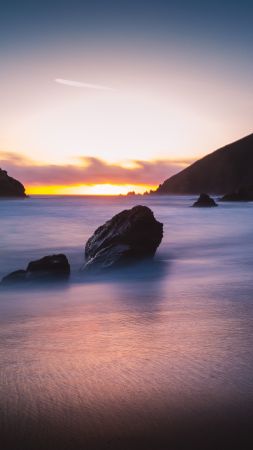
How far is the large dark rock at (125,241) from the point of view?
31.6 ft

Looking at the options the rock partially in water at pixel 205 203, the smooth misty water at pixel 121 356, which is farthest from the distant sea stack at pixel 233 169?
the smooth misty water at pixel 121 356

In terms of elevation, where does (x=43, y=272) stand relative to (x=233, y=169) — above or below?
below

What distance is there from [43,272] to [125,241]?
2.74 m

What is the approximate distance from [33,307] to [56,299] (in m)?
0.62

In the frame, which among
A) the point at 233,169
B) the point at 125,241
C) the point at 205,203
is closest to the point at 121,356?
the point at 125,241

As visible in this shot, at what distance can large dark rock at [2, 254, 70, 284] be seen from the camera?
7.96 m

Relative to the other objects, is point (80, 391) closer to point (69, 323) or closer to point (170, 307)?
point (69, 323)

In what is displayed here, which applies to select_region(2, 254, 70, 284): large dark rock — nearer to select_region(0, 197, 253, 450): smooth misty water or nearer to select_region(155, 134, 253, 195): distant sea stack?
select_region(0, 197, 253, 450): smooth misty water

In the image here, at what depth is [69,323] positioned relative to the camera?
492 cm

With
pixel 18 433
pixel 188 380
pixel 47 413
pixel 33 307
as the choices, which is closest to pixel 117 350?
pixel 188 380

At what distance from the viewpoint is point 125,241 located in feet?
33.9

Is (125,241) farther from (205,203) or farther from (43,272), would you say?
(205,203)

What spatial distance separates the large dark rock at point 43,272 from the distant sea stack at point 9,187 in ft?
470

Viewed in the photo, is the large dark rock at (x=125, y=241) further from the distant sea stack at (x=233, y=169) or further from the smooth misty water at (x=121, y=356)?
the distant sea stack at (x=233, y=169)
